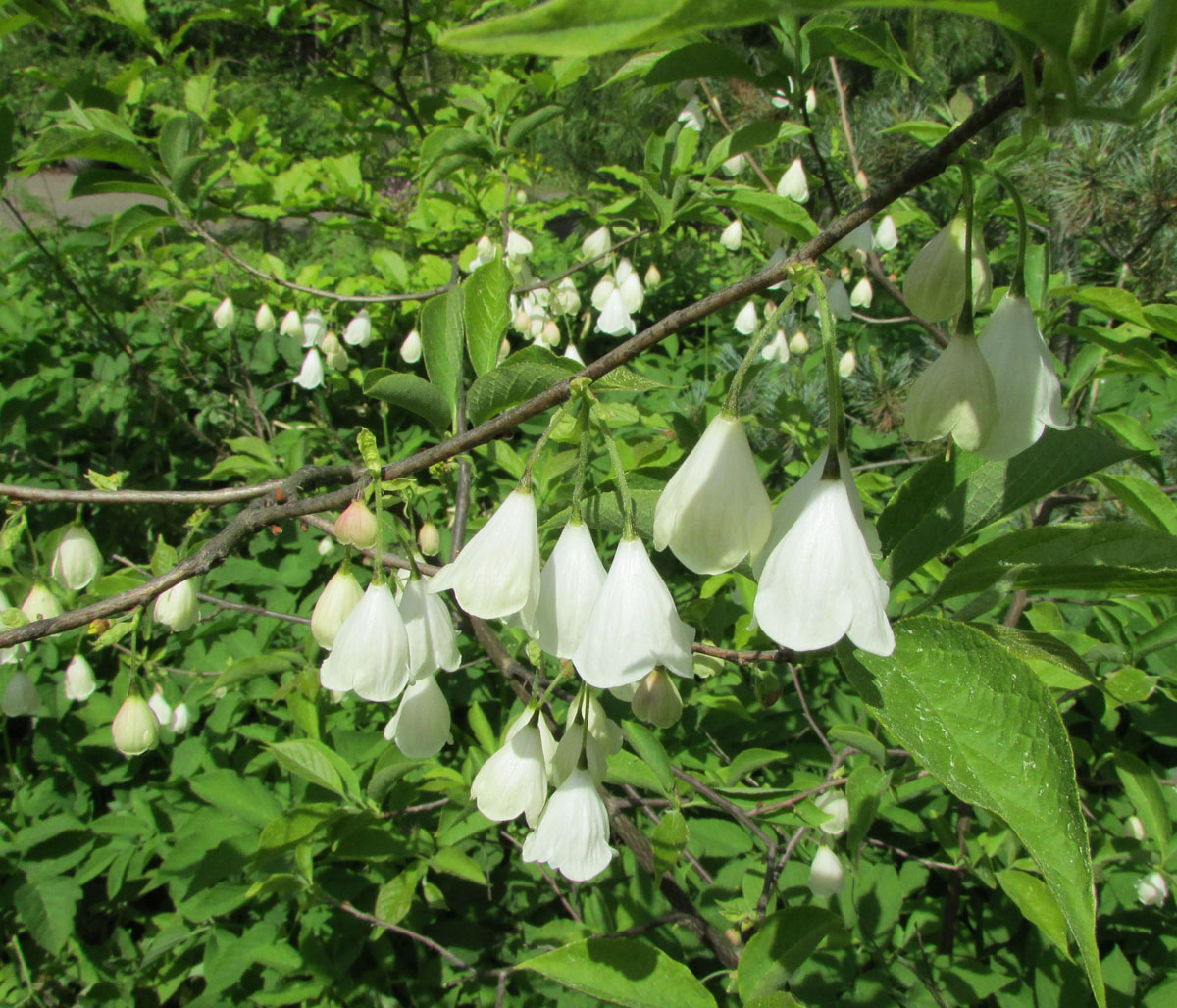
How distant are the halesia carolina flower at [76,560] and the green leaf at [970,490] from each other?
5.79ft

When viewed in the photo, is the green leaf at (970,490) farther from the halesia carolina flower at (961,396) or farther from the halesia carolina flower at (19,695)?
the halesia carolina flower at (19,695)

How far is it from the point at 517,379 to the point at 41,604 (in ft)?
4.62

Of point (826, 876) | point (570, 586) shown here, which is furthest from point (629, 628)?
point (826, 876)

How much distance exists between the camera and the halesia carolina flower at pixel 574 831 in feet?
3.23

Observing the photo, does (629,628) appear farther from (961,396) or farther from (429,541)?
(429,541)

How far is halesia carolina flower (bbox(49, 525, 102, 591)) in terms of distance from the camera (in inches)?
65.9

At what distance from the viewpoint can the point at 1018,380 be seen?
74 centimetres

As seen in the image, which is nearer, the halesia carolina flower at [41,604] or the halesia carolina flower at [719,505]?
the halesia carolina flower at [719,505]

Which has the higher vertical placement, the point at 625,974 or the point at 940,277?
the point at 940,277

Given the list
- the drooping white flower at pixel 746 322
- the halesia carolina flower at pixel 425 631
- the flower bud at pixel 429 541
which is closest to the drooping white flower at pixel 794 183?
the drooping white flower at pixel 746 322

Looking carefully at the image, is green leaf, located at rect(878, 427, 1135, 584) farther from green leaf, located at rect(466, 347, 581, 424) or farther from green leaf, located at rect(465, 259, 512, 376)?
green leaf, located at rect(465, 259, 512, 376)

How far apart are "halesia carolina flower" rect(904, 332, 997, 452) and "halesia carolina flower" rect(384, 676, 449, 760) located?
798 mm

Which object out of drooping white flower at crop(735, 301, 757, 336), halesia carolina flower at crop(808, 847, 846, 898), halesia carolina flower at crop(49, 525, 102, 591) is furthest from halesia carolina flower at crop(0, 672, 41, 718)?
drooping white flower at crop(735, 301, 757, 336)

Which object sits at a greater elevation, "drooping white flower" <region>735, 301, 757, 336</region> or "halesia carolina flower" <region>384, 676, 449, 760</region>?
"halesia carolina flower" <region>384, 676, 449, 760</region>
